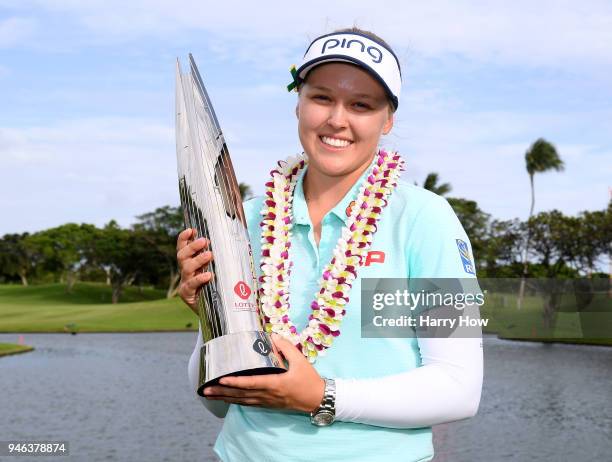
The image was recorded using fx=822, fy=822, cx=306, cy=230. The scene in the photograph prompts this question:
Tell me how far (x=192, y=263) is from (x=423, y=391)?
2.49ft

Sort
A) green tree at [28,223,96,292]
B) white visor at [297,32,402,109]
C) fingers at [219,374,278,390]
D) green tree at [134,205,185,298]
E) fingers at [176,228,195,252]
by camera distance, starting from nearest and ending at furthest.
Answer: fingers at [219,374,278,390], white visor at [297,32,402,109], fingers at [176,228,195,252], green tree at [134,205,185,298], green tree at [28,223,96,292]

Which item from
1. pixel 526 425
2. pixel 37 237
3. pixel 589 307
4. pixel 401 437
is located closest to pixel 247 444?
pixel 401 437

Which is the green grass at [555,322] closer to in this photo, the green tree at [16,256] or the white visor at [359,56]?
the white visor at [359,56]

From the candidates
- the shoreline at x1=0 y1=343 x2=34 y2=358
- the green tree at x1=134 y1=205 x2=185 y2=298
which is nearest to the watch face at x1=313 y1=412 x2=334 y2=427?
the shoreline at x1=0 y1=343 x2=34 y2=358

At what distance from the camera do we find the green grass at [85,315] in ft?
166

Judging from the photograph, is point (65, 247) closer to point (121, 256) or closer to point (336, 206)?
point (121, 256)

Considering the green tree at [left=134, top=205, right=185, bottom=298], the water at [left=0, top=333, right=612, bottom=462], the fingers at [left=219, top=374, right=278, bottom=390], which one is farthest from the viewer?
the green tree at [left=134, top=205, right=185, bottom=298]

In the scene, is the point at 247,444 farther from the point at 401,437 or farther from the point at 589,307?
the point at 589,307

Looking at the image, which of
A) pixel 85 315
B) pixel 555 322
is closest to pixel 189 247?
pixel 555 322

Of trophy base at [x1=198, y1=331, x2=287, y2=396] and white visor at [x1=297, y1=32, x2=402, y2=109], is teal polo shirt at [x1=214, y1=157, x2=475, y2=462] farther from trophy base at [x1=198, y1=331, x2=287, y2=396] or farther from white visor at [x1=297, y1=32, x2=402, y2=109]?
white visor at [x1=297, y1=32, x2=402, y2=109]

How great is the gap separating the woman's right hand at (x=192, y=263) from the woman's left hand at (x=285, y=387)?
12.9 inches

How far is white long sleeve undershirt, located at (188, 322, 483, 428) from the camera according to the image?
2.21 meters

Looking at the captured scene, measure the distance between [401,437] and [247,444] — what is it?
1.50ft

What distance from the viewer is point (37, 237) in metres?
95.3
